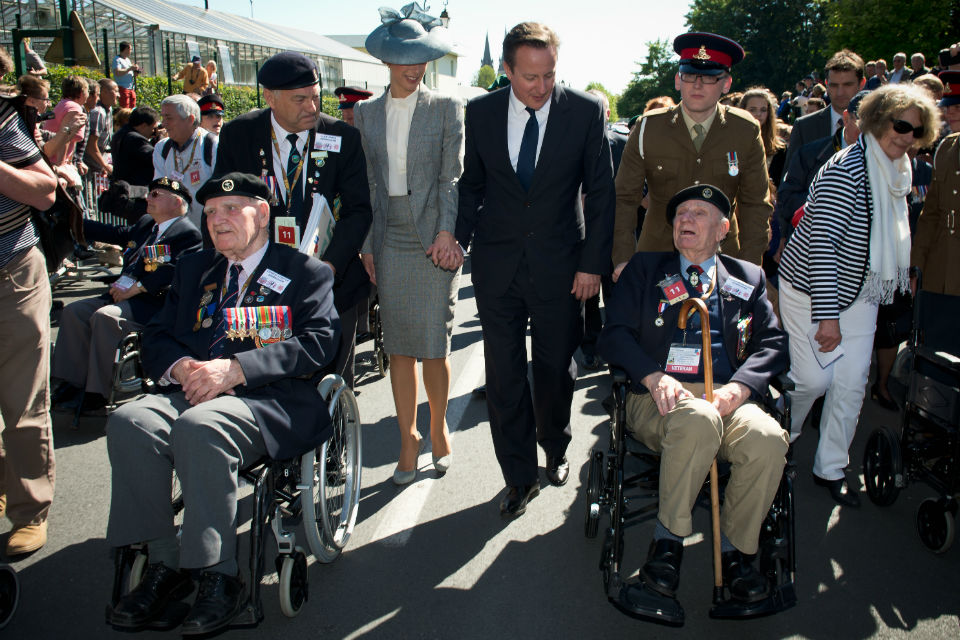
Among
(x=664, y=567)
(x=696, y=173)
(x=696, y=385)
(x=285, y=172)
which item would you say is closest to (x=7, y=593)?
(x=285, y=172)

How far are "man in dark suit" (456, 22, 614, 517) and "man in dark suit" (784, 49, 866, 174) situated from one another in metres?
2.75

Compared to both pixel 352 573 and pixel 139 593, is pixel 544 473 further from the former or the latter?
pixel 139 593

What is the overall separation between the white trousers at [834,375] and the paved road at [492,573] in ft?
1.11

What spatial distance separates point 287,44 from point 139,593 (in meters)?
36.0

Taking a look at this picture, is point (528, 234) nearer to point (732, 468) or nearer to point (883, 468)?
point (732, 468)

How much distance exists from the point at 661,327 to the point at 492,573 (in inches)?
53.0

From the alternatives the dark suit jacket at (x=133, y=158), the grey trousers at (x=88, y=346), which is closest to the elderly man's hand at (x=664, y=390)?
the grey trousers at (x=88, y=346)

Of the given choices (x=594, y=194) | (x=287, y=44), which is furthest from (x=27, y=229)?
(x=287, y=44)

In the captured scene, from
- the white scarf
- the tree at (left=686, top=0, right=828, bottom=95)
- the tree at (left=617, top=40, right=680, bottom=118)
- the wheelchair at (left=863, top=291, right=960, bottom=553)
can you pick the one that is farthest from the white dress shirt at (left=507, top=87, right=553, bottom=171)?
the tree at (left=617, top=40, right=680, bottom=118)

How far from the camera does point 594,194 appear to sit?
3.83 m

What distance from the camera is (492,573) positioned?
3.40 metres

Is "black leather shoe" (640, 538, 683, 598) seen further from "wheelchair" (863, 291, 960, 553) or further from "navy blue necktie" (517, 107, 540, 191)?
"navy blue necktie" (517, 107, 540, 191)

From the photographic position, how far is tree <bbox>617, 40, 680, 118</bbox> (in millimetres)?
75562

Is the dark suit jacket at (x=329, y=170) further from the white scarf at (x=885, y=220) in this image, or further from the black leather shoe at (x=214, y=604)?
the white scarf at (x=885, y=220)
